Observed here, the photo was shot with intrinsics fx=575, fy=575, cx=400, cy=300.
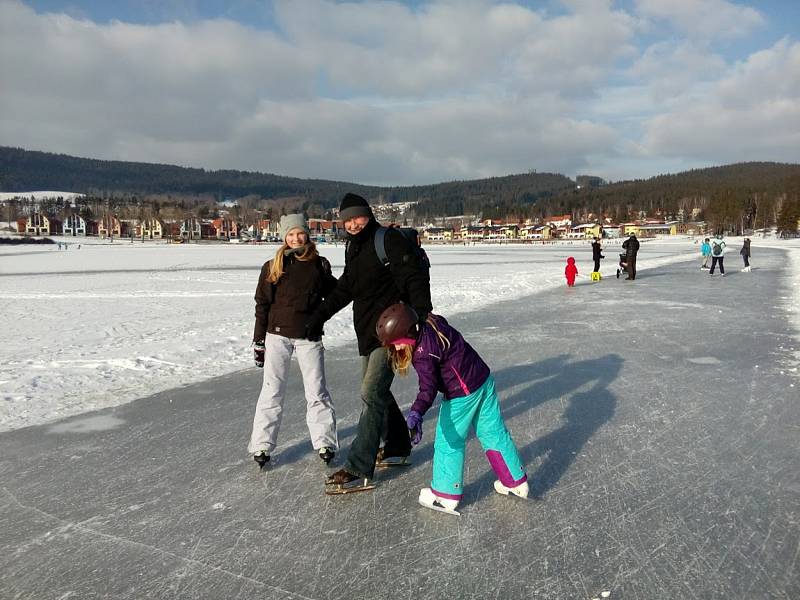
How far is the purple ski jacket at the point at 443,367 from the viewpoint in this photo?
106 inches

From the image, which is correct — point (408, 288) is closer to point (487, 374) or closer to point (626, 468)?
point (487, 374)

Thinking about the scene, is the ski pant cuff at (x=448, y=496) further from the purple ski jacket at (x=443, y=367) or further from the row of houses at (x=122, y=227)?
the row of houses at (x=122, y=227)

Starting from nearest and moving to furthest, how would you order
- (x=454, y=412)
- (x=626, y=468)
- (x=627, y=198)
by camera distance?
1. (x=454, y=412)
2. (x=626, y=468)
3. (x=627, y=198)

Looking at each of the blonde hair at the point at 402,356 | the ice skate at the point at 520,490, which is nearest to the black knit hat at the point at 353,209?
the blonde hair at the point at 402,356

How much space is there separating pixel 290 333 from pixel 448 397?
109 cm

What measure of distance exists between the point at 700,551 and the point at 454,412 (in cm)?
121

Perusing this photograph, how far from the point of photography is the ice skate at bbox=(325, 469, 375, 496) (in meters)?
3.09

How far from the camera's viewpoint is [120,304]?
12.1 metres

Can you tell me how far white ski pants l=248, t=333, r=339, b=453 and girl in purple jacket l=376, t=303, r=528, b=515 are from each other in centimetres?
79

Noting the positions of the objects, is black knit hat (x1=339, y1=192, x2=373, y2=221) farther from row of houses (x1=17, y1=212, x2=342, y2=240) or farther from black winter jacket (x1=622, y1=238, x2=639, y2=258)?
row of houses (x1=17, y1=212, x2=342, y2=240)

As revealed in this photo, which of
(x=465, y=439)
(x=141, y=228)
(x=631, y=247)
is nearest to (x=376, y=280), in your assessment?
(x=465, y=439)

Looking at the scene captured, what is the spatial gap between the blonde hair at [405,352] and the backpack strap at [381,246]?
1.60ft

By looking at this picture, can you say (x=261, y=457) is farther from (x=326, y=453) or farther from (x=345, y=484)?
(x=345, y=484)

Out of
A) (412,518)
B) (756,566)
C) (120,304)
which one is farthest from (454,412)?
(120,304)
